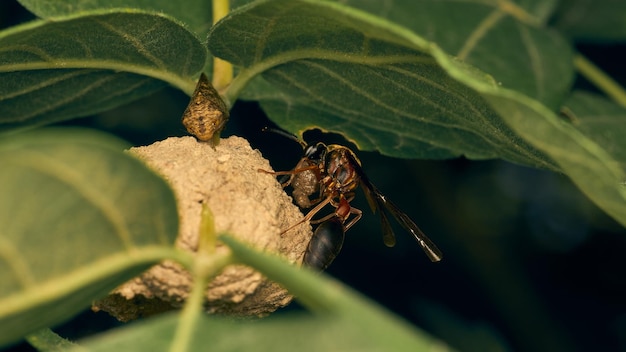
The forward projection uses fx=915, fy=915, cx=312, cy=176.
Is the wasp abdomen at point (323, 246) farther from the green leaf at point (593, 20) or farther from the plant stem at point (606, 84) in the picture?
the green leaf at point (593, 20)

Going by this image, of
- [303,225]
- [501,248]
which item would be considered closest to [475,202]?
[501,248]

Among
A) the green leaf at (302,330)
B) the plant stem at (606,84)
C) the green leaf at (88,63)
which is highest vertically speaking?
the plant stem at (606,84)

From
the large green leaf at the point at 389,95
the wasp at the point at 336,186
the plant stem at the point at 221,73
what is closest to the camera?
the large green leaf at the point at 389,95

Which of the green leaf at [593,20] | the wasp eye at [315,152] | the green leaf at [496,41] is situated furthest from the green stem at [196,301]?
the green leaf at [593,20]

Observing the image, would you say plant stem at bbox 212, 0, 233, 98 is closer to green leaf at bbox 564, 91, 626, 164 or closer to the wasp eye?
the wasp eye

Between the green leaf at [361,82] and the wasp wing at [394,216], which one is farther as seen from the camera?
the wasp wing at [394,216]

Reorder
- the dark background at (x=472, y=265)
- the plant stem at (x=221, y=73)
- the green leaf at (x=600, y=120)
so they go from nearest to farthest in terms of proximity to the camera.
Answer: the plant stem at (x=221, y=73), the green leaf at (x=600, y=120), the dark background at (x=472, y=265)

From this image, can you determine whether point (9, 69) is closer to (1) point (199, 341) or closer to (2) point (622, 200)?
(1) point (199, 341)

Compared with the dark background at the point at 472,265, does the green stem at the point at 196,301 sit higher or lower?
lower
